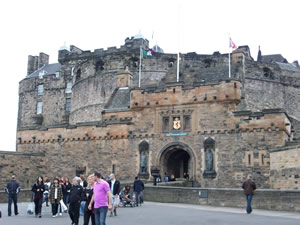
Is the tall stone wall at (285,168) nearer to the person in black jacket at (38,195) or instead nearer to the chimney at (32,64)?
the person in black jacket at (38,195)

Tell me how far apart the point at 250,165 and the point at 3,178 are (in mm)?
14369

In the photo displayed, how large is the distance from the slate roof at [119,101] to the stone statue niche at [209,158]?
7.91 metres

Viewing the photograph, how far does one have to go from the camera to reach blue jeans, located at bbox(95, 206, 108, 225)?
8461mm

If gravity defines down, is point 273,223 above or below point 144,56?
below

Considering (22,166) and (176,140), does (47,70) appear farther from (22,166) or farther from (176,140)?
(176,140)

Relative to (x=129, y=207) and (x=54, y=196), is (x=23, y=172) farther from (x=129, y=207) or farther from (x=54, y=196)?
(x=54, y=196)

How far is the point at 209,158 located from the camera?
2339 centimetres

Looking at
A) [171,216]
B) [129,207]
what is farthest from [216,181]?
[171,216]

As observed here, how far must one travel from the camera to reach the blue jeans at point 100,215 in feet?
27.8

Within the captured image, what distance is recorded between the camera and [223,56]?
40.0 m

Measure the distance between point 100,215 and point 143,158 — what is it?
1659cm

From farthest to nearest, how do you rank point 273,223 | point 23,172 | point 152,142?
point 23,172, point 152,142, point 273,223

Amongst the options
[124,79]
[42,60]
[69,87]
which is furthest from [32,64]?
[124,79]

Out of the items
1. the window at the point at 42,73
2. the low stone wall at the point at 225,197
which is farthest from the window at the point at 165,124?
the window at the point at 42,73
